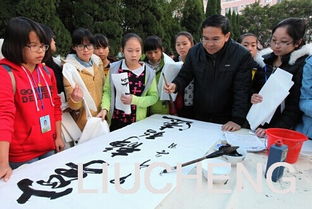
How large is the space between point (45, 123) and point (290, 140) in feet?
4.47

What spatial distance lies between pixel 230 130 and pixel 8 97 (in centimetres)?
142

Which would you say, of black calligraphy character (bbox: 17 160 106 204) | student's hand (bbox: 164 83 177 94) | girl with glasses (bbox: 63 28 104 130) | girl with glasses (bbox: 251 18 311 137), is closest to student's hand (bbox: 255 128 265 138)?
girl with glasses (bbox: 251 18 311 137)

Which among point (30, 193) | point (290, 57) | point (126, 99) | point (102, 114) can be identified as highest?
point (290, 57)

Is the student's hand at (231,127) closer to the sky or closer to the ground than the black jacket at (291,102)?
closer to the ground

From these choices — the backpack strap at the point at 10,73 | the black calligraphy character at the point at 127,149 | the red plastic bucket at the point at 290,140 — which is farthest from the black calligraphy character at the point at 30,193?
the red plastic bucket at the point at 290,140

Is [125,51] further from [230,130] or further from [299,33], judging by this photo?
[299,33]

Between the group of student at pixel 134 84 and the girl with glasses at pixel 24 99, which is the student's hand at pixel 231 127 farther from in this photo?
the girl with glasses at pixel 24 99

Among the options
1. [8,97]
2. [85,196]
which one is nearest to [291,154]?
[85,196]

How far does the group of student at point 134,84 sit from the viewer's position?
4.25 feet

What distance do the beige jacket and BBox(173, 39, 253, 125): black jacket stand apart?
67 centimetres

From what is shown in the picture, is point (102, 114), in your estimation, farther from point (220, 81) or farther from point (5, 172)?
point (220, 81)

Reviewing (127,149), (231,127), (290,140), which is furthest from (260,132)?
(127,149)

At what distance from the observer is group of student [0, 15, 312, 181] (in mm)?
1295

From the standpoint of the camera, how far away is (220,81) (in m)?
1.88
